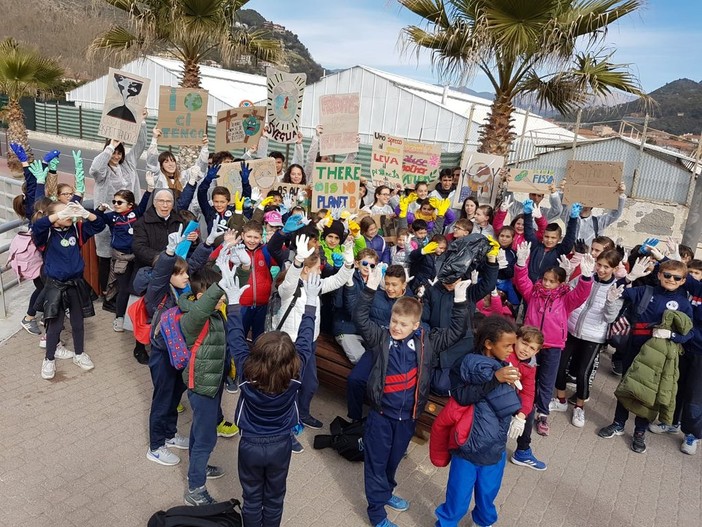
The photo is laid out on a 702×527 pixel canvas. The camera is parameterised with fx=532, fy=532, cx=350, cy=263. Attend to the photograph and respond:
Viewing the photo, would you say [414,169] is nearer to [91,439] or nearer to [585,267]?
[585,267]

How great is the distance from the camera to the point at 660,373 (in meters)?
4.71

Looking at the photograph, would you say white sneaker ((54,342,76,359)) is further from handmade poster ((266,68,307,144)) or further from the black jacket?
handmade poster ((266,68,307,144))

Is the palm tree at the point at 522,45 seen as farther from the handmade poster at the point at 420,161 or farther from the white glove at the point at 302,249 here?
the white glove at the point at 302,249

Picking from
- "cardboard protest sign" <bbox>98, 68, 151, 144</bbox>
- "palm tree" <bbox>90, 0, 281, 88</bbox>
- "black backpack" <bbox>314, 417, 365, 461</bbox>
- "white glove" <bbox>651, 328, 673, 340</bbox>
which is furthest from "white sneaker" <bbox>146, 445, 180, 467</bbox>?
"palm tree" <bbox>90, 0, 281, 88</bbox>

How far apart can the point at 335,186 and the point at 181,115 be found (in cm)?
260

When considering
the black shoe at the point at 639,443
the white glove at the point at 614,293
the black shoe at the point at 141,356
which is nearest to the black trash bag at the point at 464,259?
the white glove at the point at 614,293

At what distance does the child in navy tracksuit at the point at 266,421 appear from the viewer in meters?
2.87

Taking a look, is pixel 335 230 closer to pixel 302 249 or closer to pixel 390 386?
pixel 302 249

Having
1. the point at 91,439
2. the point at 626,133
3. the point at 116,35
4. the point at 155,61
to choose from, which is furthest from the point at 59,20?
the point at 91,439

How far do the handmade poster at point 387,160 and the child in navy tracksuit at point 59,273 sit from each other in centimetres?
440

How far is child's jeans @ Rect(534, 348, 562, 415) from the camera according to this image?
193 inches

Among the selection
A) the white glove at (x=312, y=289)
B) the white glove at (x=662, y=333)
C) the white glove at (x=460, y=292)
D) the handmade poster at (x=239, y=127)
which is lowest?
the white glove at (x=662, y=333)

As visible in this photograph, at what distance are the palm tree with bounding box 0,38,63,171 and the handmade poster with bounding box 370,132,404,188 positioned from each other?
38.8 feet

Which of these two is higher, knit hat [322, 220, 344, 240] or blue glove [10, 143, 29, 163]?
blue glove [10, 143, 29, 163]
